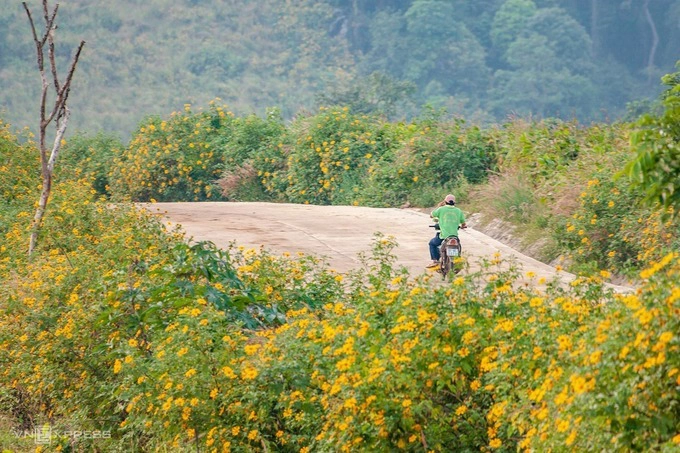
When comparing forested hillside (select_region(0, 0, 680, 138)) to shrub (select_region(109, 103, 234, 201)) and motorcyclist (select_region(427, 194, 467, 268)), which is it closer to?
shrub (select_region(109, 103, 234, 201))

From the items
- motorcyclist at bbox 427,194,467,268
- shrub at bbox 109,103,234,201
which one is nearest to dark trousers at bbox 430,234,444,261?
motorcyclist at bbox 427,194,467,268

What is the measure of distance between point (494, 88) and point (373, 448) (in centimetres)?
5390

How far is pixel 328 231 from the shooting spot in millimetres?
15867

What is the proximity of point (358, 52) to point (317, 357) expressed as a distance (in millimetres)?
55745

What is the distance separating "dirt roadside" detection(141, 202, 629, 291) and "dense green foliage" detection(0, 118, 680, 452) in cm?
241

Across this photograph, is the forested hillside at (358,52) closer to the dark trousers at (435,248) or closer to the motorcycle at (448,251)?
the dark trousers at (435,248)

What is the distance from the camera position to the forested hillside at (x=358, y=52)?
56688 mm

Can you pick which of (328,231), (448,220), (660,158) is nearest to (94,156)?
(328,231)

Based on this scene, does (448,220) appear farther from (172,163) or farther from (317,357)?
(172,163)

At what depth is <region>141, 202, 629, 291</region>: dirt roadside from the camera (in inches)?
550

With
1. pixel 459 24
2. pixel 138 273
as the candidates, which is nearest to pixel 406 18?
pixel 459 24

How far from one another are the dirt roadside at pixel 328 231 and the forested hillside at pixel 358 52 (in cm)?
3672

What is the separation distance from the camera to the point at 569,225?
14227 millimetres

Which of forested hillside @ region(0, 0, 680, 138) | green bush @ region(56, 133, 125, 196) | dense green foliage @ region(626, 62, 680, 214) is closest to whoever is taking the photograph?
dense green foliage @ region(626, 62, 680, 214)
